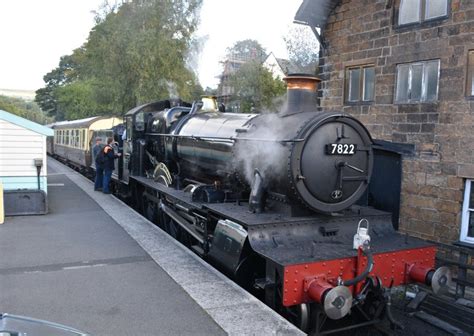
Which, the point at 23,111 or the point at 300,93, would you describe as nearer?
the point at 300,93

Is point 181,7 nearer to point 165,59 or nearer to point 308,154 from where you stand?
point 165,59

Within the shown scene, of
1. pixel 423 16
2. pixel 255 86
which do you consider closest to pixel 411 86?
pixel 423 16

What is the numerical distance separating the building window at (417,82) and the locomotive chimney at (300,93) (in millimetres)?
3563

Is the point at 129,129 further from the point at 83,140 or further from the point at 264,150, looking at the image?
the point at 83,140

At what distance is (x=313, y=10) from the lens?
9797mm

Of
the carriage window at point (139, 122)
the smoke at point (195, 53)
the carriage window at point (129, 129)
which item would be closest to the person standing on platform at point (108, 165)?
the carriage window at point (129, 129)

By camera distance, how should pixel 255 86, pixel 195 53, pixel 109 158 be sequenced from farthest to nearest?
pixel 255 86
pixel 195 53
pixel 109 158

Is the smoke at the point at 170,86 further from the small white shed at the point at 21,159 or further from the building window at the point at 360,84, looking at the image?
the building window at the point at 360,84

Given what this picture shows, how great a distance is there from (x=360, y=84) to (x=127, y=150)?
5415 millimetres

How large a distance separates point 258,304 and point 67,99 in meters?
41.5

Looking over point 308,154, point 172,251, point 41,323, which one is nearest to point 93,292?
point 172,251

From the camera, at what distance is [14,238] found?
6.88 m

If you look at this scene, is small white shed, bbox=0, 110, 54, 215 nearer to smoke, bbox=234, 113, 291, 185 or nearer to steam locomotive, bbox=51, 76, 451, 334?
steam locomotive, bbox=51, 76, 451, 334

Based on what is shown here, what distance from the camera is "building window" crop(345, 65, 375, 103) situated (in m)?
9.12
